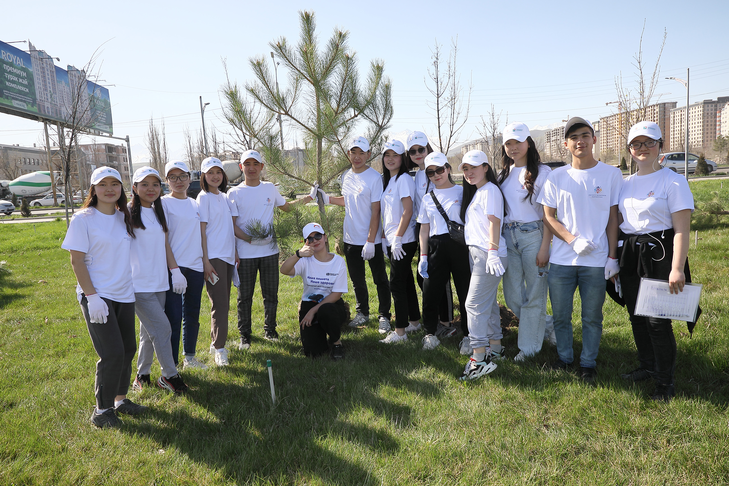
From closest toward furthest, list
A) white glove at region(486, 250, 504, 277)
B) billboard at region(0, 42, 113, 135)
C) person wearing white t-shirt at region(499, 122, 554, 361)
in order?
1. white glove at region(486, 250, 504, 277)
2. person wearing white t-shirt at region(499, 122, 554, 361)
3. billboard at region(0, 42, 113, 135)

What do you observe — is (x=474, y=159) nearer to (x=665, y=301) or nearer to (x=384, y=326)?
(x=665, y=301)

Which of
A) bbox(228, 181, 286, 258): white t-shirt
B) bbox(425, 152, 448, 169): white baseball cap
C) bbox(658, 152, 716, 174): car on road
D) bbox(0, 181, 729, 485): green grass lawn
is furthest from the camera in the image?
bbox(658, 152, 716, 174): car on road

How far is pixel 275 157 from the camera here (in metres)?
6.01

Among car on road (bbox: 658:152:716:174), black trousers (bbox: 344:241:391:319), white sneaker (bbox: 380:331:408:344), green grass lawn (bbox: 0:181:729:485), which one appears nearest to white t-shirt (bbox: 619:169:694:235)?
green grass lawn (bbox: 0:181:729:485)

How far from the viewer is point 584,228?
297 cm

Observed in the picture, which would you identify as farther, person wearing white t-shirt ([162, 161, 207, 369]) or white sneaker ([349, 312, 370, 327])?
white sneaker ([349, 312, 370, 327])

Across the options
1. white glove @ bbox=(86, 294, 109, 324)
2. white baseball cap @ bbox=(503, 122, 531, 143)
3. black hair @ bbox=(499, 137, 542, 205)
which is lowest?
white glove @ bbox=(86, 294, 109, 324)

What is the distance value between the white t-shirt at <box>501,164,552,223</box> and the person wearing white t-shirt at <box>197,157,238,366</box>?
95.8 inches

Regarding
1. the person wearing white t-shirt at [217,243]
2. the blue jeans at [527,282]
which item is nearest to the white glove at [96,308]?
the person wearing white t-shirt at [217,243]

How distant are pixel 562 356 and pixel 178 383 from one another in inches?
117

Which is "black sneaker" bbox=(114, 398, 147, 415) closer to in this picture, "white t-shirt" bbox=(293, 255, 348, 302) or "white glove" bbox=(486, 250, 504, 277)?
"white t-shirt" bbox=(293, 255, 348, 302)

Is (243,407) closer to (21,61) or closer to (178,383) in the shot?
(178,383)

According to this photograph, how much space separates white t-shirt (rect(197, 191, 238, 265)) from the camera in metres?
3.86

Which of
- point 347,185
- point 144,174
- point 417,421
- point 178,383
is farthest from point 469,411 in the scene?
point 144,174
